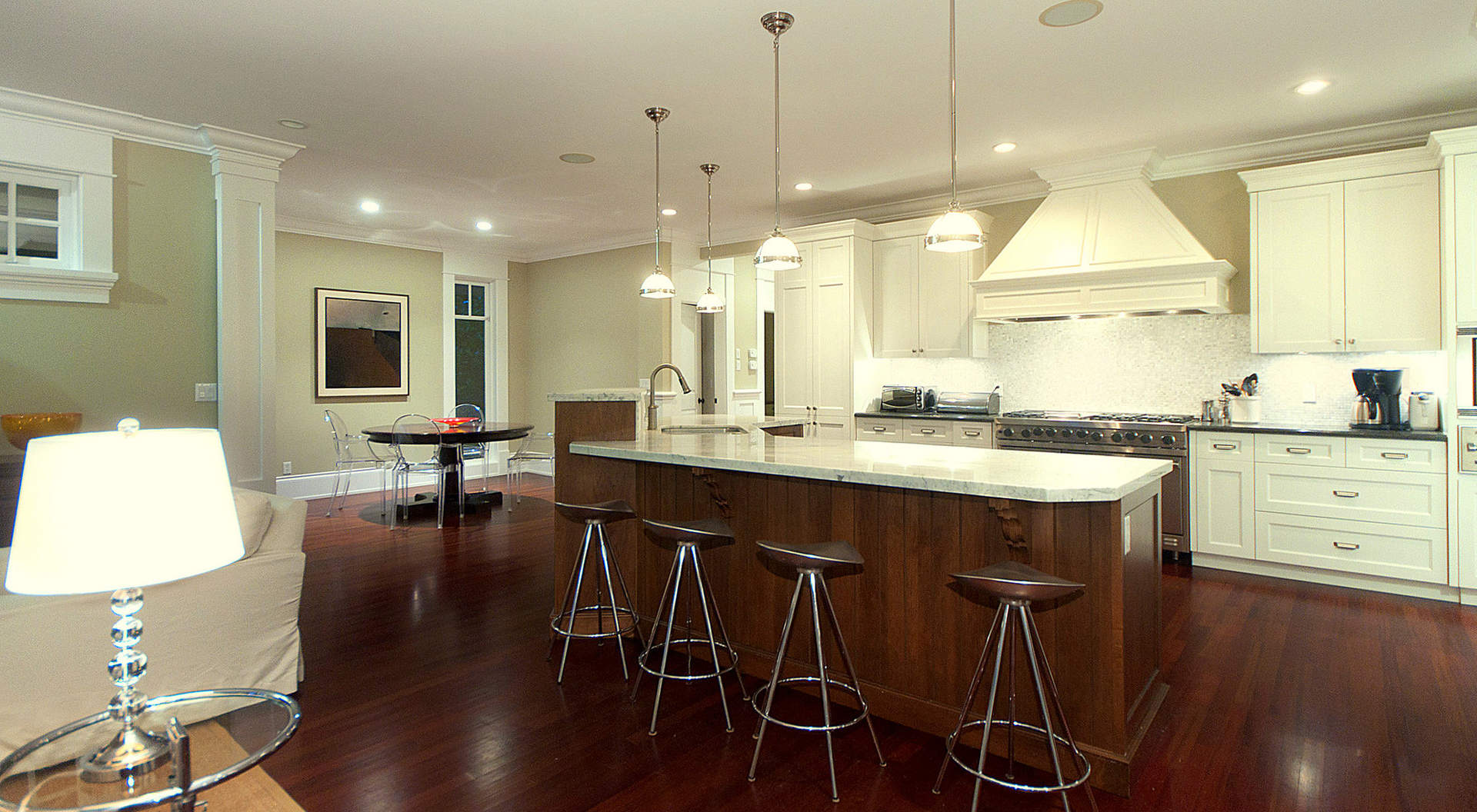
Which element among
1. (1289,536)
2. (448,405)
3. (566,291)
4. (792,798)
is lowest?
(792,798)

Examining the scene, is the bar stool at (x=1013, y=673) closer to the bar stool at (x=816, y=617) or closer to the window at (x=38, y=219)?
the bar stool at (x=816, y=617)

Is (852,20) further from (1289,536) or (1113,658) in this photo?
(1289,536)

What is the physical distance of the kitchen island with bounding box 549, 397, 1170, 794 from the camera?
2.35 m

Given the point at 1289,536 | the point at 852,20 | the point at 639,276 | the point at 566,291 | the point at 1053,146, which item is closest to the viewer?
the point at 852,20

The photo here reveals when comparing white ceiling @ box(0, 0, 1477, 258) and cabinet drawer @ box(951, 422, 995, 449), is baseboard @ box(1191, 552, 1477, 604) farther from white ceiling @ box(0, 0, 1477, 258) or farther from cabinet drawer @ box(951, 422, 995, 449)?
white ceiling @ box(0, 0, 1477, 258)

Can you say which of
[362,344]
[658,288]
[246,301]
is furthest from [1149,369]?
[362,344]

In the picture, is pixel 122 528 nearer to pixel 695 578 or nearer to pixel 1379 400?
pixel 695 578

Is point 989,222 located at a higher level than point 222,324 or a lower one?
higher

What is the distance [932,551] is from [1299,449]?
125 inches

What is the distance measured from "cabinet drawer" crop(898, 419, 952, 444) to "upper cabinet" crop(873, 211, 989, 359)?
57 centimetres

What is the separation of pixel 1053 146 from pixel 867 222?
1.90 meters

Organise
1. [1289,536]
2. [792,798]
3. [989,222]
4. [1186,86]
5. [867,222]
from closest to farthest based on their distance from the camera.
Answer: [792,798], [1186,86], [1289,536], [989,222], [867,222]

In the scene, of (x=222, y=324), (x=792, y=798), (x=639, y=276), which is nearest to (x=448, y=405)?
(x=639, y=276)

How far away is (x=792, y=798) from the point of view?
2.28m
